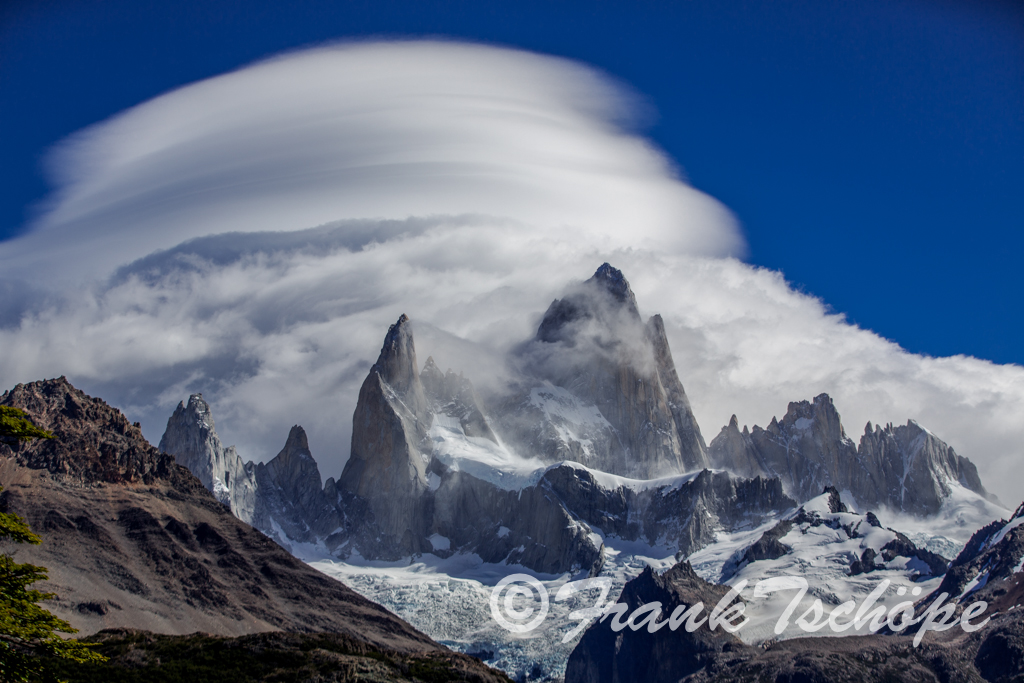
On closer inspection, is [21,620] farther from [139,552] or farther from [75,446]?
[75,446]

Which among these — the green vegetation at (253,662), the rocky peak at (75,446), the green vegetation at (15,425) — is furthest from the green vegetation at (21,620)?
the rocky peak at (75,446)

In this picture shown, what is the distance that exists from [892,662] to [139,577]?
155m

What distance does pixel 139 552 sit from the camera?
17138cm

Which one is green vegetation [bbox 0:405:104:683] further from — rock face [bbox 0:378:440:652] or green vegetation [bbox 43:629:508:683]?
rock face [bbox 0:378:440:652]

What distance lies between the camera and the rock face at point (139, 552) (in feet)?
511

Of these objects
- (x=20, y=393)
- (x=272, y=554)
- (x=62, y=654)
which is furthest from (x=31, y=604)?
(x=20, y=393)

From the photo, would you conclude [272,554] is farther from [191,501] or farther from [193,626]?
[193,626]

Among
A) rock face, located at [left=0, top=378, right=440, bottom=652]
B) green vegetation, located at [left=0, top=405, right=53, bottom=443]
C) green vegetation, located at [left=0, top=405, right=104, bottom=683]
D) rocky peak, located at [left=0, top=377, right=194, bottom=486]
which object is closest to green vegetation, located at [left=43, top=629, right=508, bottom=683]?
rock face, located at [left=0, top=378, right=440, bottom=652]

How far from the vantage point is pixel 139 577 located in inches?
6447

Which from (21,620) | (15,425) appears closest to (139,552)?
(21,620)

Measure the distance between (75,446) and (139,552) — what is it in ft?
95.2

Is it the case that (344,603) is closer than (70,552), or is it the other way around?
(70,552)

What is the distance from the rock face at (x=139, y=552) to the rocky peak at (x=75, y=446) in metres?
0.23

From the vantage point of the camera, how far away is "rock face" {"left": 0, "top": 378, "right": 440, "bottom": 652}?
6132 inches
